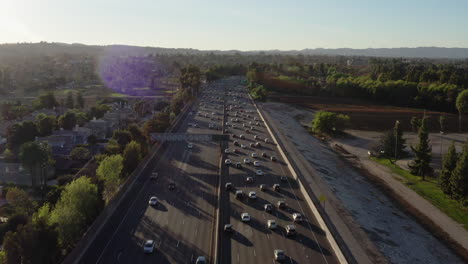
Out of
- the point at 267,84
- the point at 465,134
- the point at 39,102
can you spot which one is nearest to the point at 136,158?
the point at 39,102

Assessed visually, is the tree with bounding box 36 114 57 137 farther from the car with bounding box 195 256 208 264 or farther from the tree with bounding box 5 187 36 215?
the car with bounding box 195 256 208 264

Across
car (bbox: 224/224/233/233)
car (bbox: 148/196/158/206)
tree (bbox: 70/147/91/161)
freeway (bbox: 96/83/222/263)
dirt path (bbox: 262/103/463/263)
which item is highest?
car (bbox: 224/224/233/233)

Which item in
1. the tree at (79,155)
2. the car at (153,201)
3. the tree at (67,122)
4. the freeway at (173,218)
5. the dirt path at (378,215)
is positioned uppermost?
the tree at (67,122)

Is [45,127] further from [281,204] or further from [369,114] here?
[369,114]

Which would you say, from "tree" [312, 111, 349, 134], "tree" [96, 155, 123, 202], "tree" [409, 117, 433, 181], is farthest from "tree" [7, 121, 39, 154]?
"tree" [409, 117, 433, 181]

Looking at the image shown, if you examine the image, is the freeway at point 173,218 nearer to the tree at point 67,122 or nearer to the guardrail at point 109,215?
the guardrail at point 109,215

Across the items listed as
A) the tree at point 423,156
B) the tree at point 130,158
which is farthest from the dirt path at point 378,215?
the tree at point 130,158
